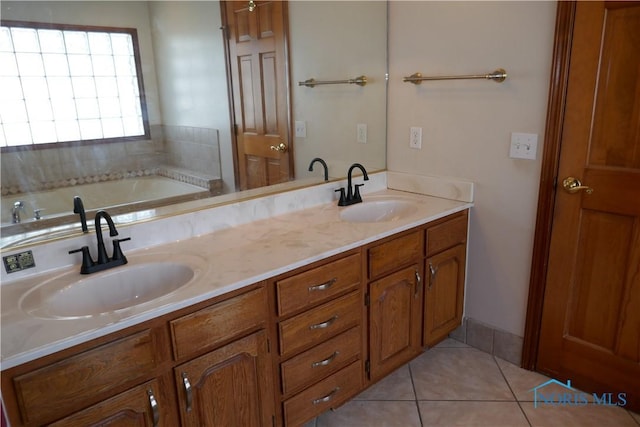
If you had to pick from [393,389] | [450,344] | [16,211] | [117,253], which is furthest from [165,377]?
[450,344]

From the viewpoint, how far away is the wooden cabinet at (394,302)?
6.28 feet

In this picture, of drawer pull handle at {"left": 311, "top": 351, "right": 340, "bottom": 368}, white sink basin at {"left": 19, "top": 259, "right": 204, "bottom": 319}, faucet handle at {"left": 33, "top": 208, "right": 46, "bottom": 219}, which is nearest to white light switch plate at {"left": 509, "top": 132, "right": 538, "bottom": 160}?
drawer pull handle at {"left": 311, "top": 351, "right": 340, "bottom": 368}

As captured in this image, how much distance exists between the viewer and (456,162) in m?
2.35

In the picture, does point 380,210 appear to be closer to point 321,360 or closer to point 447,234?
point 447,234

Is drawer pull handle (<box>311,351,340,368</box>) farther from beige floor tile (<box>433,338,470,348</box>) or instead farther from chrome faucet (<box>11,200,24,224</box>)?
chrome faucet (<box>11,200,24,224</box>)

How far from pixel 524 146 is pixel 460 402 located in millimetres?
1226

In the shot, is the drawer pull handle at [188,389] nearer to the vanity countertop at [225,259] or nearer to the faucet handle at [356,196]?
the vanity countertop at [225,259]

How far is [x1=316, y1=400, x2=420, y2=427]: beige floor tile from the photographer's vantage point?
77.8 inches

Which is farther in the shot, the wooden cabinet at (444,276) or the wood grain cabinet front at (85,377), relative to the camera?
the wooden cabinet at (444,276)

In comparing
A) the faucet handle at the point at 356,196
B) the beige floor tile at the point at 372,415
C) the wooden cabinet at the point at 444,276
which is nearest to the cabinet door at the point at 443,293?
the wooden cabinet at the point at 444,276

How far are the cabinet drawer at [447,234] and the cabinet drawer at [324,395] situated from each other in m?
0.66

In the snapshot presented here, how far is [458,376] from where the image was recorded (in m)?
2.28

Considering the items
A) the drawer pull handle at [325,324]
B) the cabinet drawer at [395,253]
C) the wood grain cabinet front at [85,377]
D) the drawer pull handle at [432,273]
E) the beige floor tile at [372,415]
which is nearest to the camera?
the wood grain cabinet front at [85,377]

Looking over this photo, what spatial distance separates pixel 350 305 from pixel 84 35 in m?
1.58
